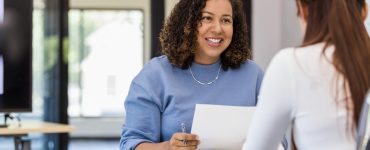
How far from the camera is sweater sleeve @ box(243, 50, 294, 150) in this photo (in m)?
1.10

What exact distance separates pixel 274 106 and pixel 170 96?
0.73m

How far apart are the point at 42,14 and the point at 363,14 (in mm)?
4514

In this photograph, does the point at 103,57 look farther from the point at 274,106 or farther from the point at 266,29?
the point at 274,106

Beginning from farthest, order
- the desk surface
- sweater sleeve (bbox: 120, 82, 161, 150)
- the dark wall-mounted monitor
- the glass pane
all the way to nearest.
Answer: the glass pane, the dark wall-mounted monitor, the desk surface, sweater sleeve (bbox: 120, 82, 161, 150)

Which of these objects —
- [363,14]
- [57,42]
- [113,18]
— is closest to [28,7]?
[57,42]

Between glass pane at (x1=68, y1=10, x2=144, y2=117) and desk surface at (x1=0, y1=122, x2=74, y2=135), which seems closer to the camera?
desk surface at (x1=0, y1=122, x2=74, y2=135)

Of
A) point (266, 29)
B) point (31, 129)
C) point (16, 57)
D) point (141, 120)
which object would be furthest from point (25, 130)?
point (266, 29)

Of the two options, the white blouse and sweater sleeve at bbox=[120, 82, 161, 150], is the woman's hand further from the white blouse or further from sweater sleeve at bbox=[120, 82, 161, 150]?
the white blouse

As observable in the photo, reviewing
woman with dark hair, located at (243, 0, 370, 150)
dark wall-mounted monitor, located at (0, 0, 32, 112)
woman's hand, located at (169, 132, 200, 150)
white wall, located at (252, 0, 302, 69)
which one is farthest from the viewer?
white wall, located at (252, 0, 302, 69)

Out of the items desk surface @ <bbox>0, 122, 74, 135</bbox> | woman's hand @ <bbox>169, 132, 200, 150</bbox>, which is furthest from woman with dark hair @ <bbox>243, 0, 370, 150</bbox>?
desk surface @ <bbox>0, 122, 74, 135</bbox>

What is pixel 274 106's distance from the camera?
3.64 feet

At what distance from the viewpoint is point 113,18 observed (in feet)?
30.9

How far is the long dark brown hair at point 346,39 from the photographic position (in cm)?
109

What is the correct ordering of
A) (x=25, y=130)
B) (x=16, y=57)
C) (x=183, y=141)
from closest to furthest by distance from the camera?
(x=183, y=141), (x=25, y=130), (x=16, y=57)
